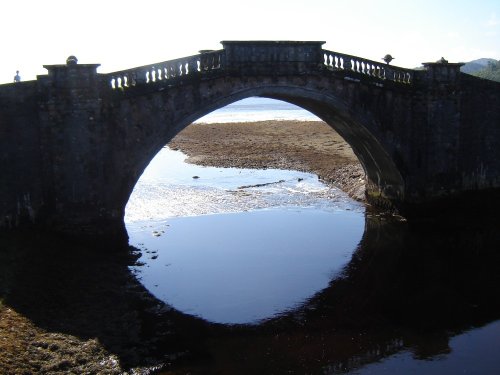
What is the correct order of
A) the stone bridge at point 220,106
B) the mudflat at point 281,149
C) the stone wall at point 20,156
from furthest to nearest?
the mudflat at point 281,149 → the stone bridge at point 220,106 → the stone wall at point 20,156

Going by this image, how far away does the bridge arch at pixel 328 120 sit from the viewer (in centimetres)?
2091

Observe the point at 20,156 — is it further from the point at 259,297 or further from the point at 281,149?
the point at 281,149

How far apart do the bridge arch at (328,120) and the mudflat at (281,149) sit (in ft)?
9.62

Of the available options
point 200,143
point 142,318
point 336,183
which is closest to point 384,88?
point 336,183

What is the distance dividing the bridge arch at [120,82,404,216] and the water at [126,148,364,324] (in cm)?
209

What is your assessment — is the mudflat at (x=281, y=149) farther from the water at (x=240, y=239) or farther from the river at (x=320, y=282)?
the river at (x=320, y=282)

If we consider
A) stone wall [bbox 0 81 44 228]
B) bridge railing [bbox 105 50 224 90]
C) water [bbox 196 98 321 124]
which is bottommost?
stone wall [bbox 0 81 44 228]

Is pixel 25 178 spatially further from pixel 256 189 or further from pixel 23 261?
pixel 256 189

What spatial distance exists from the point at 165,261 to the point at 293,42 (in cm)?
957

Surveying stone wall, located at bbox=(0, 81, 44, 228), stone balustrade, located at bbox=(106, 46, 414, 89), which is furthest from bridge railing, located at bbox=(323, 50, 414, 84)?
stone wall, located at bbox=(0, 81, 44, 228)

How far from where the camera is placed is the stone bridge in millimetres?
→ 19125

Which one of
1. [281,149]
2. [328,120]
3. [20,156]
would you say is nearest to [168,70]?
[20,156]

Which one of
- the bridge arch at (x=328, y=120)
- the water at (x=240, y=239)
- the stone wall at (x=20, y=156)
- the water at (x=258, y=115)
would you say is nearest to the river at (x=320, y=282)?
the water at (x=240, y=239)

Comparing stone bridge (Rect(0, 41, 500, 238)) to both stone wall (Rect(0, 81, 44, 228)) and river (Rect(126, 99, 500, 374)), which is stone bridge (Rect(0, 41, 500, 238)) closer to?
stone wall (Rect(0, 81, 44, 228))
